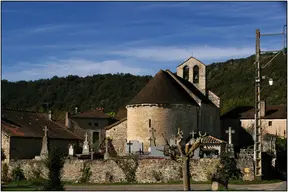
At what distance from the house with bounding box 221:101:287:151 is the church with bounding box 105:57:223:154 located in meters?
9.22

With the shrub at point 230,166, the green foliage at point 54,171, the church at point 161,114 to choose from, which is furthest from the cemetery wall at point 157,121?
the green foliage at point 54,171

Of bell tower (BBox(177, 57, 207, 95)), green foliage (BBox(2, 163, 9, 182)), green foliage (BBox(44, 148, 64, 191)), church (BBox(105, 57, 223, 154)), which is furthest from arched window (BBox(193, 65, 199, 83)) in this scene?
green foliage (BBox(44, 148, 64, 191))

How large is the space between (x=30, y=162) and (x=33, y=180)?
191 centimetres

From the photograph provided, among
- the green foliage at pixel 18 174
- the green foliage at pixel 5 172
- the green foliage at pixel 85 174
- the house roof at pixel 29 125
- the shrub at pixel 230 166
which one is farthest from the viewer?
the house roof at pixel 29 125

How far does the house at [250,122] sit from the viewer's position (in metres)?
59.2

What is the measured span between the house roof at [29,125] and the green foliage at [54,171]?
14.0 m

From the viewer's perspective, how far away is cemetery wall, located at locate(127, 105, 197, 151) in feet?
151

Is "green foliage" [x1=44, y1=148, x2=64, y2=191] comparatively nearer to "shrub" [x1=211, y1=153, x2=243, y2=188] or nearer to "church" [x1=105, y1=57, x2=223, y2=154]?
"shrub" [x1=211, y1=153, x2=243, y2=188]

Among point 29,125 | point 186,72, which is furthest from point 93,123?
point 29,125

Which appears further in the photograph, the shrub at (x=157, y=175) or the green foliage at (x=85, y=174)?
the green foliage at (x=85, y=174)

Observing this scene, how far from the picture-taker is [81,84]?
141625 millimetres

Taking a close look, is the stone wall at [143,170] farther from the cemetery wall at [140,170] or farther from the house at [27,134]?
the house at [27,134]

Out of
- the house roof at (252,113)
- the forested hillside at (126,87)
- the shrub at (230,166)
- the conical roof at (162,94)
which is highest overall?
the forested hillside at (126,87)

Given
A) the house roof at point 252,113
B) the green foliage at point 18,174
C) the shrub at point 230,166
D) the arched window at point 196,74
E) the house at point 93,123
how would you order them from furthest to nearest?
the house at point 93,123, the house roof at point 252,113, the arched window at point 196,74, the green foliage at point 18,174, the shrub at point 230,166
